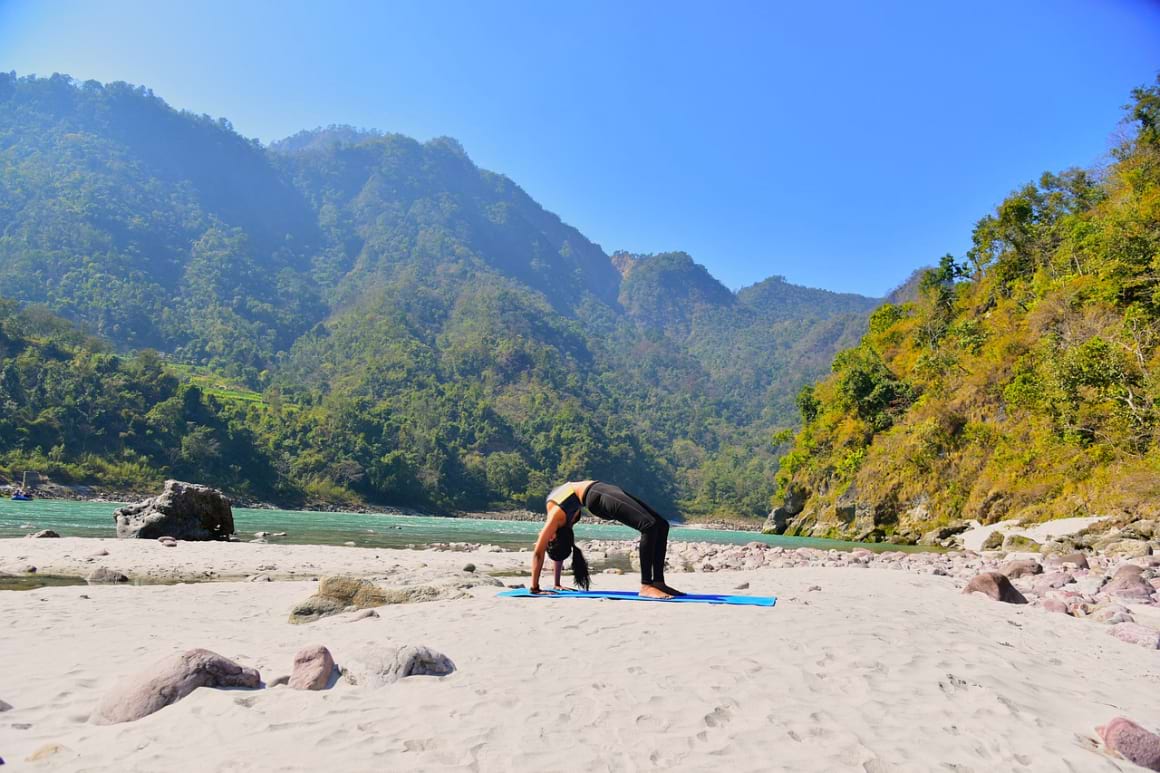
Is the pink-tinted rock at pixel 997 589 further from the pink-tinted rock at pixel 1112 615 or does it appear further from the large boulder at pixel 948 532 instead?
the large boulder at pixel 948 532

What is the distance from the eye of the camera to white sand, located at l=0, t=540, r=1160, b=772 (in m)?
3.25

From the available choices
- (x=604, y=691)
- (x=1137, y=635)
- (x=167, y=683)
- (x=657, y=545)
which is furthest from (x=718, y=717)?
(x=1137, y=635)

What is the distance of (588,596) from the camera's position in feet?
25.6

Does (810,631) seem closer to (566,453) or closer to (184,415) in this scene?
(184,415)

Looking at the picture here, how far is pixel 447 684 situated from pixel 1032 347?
36491 millimetres

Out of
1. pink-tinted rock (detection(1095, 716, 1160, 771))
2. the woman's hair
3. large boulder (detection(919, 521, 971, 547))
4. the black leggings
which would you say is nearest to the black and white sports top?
the black leggings

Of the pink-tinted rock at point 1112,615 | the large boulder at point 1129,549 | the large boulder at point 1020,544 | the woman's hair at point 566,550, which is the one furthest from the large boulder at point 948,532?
the woman's hair at point 566,550

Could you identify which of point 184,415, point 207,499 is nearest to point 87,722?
point 207,499

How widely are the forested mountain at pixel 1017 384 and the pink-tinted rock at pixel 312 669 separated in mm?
24059

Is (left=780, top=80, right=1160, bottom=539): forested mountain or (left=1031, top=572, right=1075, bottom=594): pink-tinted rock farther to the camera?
(left=780, top=80, right=1160, bottom=539): forested mountain

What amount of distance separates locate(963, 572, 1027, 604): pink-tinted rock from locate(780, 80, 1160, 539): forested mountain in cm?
1479

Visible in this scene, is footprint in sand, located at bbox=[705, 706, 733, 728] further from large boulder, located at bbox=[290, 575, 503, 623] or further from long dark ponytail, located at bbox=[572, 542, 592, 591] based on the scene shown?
large boulder, located at bbox=[290, 575, 503, 623]

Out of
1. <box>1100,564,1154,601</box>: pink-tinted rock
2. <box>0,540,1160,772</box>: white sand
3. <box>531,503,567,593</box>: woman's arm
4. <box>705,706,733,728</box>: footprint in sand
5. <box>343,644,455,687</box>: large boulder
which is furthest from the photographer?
<box>1100,564,1154,601</box>: pink-tinted rock

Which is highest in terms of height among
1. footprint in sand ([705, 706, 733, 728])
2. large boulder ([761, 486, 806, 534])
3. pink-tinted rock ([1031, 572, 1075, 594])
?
footprint in sand ([705, 706, 733, 728])
